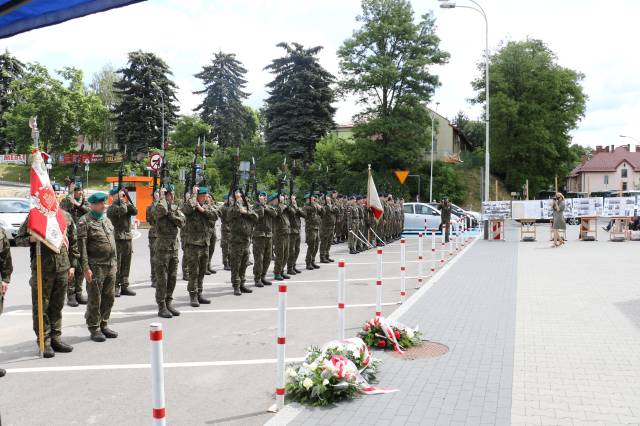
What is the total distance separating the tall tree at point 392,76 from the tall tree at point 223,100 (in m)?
17.6

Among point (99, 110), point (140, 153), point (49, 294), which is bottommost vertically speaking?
point (49, 294)

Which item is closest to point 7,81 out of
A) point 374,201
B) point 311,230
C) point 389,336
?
point 374,201

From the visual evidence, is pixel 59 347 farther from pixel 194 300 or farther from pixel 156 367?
pixel 156 367

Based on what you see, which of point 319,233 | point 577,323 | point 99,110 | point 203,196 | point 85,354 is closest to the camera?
point 85,354

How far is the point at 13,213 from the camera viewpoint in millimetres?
20766

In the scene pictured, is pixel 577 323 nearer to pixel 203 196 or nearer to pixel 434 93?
pixel 203 196

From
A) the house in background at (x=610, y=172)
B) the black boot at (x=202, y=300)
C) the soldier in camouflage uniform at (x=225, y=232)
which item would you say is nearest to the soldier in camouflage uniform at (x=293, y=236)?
the soldier in camouflage uniform at (x=225, y=232)

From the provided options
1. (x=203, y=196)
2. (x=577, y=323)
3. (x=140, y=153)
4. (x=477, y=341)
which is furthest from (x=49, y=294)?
(x=140, y=153)

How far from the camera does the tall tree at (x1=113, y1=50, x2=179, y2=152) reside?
6362 cm

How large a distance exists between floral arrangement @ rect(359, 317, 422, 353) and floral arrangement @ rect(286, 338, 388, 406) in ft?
4.17

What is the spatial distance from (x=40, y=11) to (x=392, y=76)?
44740 mm

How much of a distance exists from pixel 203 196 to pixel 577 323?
649 cm

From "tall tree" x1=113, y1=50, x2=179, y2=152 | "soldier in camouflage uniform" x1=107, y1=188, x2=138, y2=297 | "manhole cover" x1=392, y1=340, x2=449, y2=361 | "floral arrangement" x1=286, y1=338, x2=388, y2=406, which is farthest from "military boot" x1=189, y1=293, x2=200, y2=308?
"tall tree" x1=113, y1=50, x2=179, y2=152

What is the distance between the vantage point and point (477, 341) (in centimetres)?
716
